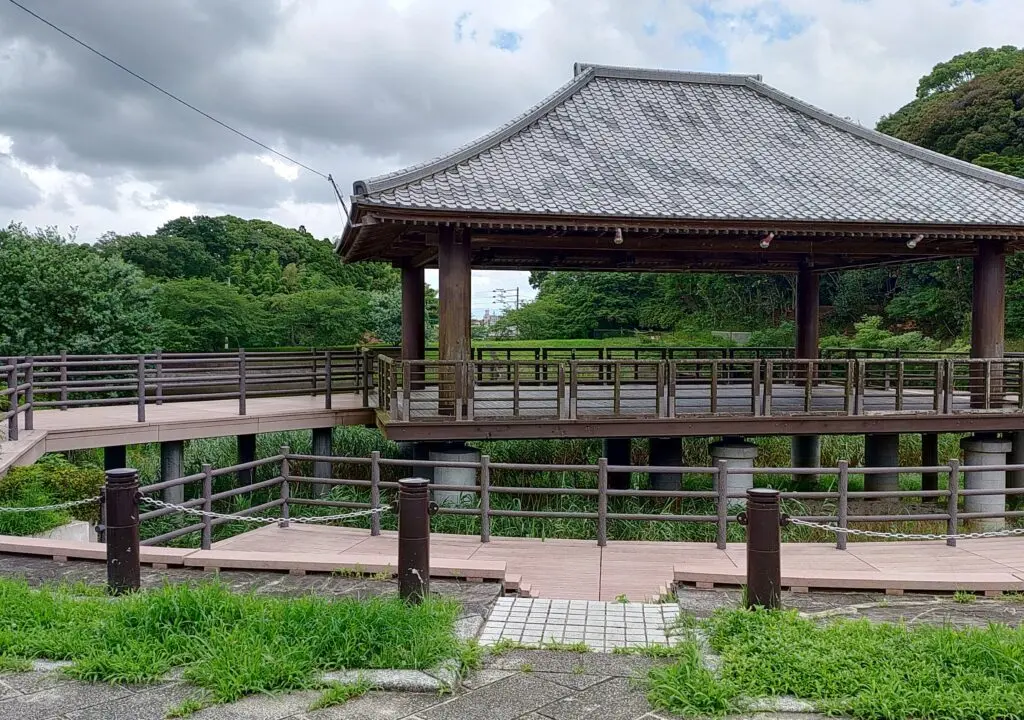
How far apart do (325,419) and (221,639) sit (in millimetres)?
9904

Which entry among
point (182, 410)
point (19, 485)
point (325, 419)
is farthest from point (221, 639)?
point (182, 410)

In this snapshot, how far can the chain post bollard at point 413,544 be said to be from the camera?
5.51m

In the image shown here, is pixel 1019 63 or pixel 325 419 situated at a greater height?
pixel 1019 63

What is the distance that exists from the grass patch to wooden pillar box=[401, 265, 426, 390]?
38.8ft

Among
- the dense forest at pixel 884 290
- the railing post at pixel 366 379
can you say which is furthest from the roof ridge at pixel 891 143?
the dense forest at pixel 884 290

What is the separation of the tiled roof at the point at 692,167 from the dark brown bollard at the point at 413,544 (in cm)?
634

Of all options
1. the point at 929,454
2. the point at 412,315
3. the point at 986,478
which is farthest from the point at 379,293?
the point at 986,478

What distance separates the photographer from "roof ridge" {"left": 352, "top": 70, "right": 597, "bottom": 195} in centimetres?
1138

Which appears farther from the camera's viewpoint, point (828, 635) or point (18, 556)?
point (18, 556)

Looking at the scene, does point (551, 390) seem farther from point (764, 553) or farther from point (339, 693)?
point (339, 693)

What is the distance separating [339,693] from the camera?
4.25 meters

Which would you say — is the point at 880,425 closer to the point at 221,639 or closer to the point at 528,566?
→ the point at 528,566

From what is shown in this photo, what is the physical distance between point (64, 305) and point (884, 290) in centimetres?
3721

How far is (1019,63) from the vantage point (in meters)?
37.9
